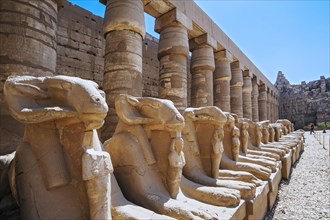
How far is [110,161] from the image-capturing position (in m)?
1.63

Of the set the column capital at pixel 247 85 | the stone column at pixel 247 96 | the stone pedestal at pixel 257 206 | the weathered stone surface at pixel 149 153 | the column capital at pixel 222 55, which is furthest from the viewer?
the column capital at pixel 247 85

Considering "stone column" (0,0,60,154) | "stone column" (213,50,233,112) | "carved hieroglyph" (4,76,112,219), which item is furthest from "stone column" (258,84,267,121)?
"carved hieroglyph" (4,76,112,219)

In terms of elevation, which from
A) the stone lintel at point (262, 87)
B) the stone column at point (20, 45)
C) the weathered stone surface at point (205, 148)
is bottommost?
the weathered stone surface at point (205, 148)

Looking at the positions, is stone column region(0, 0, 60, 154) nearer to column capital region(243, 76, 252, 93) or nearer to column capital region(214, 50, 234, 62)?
column capital region(214, 50, 234, 62)

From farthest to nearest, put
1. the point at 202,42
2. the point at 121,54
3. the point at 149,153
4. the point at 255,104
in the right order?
the point at 255,104 → the point at 202,42 → the point at 121,54 → the point at 149,153

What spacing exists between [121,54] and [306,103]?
27994 millimetres

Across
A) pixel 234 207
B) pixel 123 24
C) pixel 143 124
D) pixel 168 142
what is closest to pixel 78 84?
pixel 143 124

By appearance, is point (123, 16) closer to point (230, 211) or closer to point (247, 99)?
point (230, 211)

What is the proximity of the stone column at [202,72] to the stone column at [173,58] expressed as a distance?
1568 mm

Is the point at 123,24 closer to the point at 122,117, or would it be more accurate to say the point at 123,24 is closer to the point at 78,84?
the point at 122,117

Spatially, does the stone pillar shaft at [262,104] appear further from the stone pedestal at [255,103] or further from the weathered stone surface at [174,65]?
the weathered stone surface at [174,65]

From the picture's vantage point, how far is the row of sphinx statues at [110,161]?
1481 millimetres

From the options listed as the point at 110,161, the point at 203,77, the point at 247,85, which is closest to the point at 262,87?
the point at 247,85

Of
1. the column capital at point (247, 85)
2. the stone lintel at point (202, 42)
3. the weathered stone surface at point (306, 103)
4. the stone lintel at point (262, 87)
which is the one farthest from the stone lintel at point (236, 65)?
the weathered stone surface at point (306, 103)
